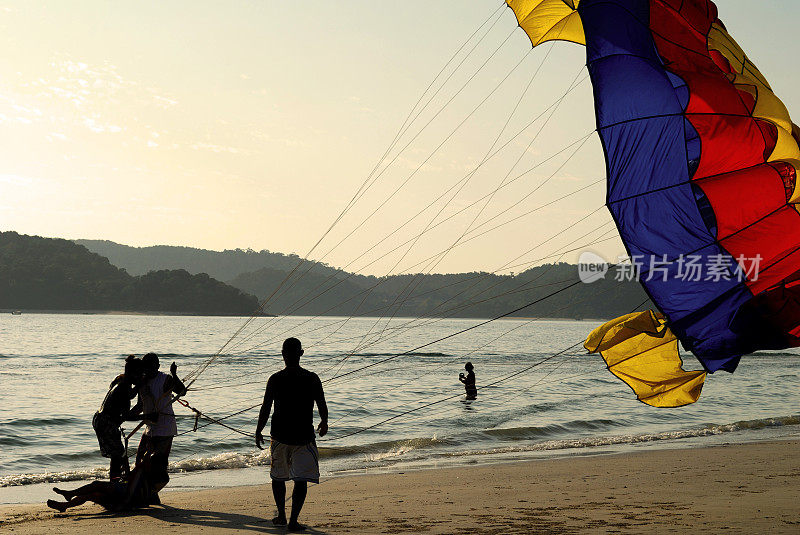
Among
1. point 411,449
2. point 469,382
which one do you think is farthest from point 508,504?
point 469,382

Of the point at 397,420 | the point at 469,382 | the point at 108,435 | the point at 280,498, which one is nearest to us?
the point at 280,498

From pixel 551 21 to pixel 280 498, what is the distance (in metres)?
5.76

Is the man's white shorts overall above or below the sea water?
above

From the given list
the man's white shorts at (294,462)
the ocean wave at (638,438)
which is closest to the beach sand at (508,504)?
the man's white shorts at (294,462)

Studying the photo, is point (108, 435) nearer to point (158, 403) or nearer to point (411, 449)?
point (158, 403)

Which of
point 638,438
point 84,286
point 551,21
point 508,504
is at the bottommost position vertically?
point 638,438

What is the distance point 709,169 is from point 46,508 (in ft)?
27.3

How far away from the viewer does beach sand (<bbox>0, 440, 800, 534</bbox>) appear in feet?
24.6

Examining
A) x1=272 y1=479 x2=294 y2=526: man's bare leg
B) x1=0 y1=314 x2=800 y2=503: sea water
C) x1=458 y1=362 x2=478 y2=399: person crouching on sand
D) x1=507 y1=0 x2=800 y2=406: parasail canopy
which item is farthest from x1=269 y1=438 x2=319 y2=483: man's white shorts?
x1=458 y1=362 x2=478 y2=399: person crouching on sand

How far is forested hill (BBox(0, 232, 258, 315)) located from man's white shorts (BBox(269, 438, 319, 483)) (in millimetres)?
137060

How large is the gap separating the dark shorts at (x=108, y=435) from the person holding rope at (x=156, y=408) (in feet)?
1.00

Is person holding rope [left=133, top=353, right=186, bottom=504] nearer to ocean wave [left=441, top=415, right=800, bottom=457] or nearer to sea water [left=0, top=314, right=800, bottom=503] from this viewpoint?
sea water [left=0, top=314, right=800, bottom=503]

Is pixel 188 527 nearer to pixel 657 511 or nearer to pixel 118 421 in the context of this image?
pixel 118 421

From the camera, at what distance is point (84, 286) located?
139000mm
